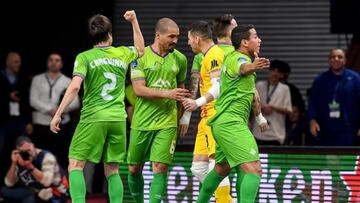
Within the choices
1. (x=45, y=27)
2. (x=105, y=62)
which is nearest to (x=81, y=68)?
(x=105, y=62)

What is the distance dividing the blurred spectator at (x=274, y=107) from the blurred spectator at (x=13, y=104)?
3460 mm

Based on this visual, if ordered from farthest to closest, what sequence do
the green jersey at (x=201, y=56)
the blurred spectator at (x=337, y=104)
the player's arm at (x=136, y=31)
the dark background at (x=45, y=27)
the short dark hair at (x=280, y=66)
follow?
the dark background at (x=45, y=27), the short dark hair at (x=280, y=66), the blurred spectator at (x=337, y=104), the green jersey at (x=201, y=56), the player's arm at (x=136, y=31)

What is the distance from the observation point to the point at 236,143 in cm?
1291

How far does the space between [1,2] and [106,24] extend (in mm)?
6829

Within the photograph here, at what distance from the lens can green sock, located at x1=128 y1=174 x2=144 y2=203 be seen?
14203 mm

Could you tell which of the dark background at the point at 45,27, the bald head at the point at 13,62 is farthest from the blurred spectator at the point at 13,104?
the dark background at the point at 45,27

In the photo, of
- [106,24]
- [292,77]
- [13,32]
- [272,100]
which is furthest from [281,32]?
[106,24]

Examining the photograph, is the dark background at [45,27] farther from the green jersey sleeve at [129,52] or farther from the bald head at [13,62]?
the green jersey sleeve at [129,52]

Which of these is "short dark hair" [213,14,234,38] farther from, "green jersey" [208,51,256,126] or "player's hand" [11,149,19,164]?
"player's hand" [11,149,19,164]

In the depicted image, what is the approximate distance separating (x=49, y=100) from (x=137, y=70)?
14.3ft

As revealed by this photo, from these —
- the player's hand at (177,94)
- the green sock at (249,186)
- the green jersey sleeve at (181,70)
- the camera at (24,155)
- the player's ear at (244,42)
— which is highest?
the player's ear at (244,42)

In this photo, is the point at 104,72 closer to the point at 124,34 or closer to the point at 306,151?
the point at 306,151

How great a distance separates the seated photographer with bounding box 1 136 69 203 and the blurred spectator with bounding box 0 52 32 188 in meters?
1.04

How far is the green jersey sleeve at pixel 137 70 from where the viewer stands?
13.9m
